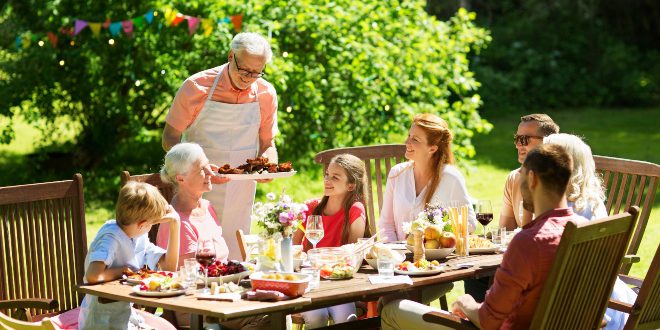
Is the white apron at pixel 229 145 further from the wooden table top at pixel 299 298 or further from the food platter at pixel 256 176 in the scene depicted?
the wooden table top at pixel 299 298

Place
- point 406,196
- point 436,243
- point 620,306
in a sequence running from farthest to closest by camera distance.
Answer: point 406,196 < point 436,243 < point 620,306

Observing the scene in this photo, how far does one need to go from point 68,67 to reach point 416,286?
269 inches

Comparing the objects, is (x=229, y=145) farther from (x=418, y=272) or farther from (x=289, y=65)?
(x=289, y=65)

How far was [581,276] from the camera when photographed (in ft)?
14.0

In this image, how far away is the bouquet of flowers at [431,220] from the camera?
512 centimetres

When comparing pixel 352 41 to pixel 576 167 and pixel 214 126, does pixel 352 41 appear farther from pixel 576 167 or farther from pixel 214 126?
pixel 576 167

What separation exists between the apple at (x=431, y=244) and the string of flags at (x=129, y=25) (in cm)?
472

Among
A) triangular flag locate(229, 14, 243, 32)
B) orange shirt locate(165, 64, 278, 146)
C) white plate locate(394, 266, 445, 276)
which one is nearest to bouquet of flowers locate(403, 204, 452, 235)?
white plate locate(394, 266, 445, 276)

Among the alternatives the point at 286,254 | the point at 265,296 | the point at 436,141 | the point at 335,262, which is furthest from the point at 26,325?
the point at 436,141

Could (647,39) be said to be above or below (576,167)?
above

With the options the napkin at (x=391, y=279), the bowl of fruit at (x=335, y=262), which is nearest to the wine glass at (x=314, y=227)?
the bowl of fruit at (x=335, y=262)

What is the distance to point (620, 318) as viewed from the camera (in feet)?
17.5

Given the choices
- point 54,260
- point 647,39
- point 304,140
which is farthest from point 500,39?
point 54,260

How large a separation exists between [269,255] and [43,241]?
1.25 metres
